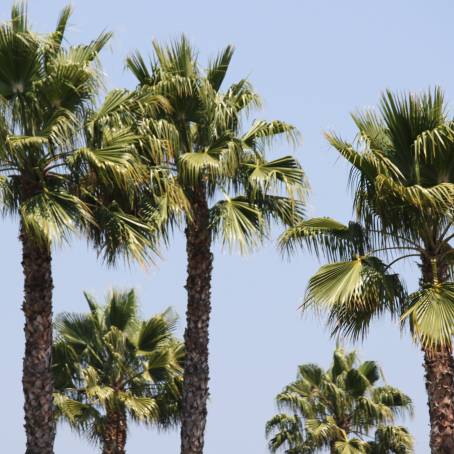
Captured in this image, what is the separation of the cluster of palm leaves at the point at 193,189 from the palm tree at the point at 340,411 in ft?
36.4

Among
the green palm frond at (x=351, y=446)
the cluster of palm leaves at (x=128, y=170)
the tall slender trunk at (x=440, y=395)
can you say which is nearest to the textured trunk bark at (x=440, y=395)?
the tall slender trunk at (x=440, y=395)

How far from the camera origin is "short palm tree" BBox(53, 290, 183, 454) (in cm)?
2600

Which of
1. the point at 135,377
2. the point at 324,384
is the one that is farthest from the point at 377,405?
the point at 135,377

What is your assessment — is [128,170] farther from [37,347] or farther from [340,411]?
[340,411]

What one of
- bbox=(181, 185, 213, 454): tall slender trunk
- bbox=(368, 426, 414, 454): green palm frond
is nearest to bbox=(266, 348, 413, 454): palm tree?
bbox=(368, 426, 414, 454): green palm frond

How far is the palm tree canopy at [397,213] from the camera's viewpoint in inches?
666

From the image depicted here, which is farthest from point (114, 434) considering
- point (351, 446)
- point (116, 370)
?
point (351, 446)

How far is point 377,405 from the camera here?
31.5m

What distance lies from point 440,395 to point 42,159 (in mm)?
6823

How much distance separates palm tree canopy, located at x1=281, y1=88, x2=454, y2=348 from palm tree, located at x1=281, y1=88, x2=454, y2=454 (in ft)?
0.04

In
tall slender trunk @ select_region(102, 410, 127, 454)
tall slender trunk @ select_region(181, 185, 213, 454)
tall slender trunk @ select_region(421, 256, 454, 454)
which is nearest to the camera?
tall slender trunk @ select_region(421, 256, 454, 454)

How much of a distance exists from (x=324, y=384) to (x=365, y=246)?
1500cm

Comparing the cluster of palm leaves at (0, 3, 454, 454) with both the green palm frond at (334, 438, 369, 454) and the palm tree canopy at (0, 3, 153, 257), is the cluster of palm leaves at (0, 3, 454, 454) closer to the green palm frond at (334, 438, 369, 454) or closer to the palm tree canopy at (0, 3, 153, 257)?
the palm tree canopy at (0, 3, 153, 257)

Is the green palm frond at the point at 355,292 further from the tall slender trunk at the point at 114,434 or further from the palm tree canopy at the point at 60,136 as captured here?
the tall slender trunk at the point at 114,434
